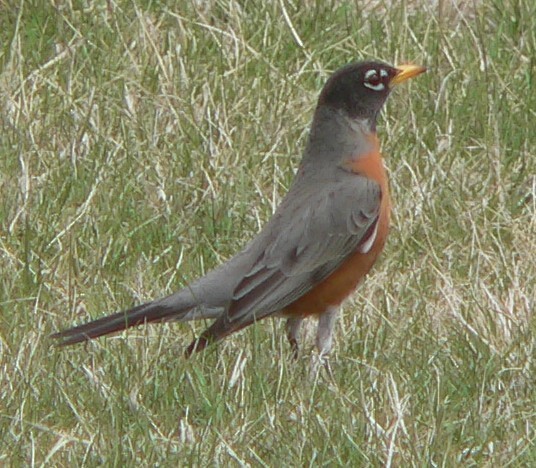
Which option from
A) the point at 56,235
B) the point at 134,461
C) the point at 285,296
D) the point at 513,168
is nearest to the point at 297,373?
the point at 285,296

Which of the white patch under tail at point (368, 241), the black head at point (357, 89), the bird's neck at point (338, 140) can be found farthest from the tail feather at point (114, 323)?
the black head at point (357, 89)

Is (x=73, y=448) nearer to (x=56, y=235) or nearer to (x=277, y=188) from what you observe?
(x=56, y=235)

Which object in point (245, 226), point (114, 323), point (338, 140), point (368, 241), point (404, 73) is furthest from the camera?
point (245, 226)

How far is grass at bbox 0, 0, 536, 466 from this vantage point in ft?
15.8

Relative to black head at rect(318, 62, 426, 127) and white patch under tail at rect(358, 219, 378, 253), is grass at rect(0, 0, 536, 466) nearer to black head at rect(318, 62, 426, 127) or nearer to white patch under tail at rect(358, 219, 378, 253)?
white patch under tail at rect(358, 219, 378, 253)

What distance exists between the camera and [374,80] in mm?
5930

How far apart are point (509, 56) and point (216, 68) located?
126cm

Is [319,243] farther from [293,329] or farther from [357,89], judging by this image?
[357,89]

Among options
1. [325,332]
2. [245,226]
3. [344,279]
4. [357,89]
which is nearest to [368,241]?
[344,279]

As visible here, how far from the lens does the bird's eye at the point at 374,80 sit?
5.92 meters

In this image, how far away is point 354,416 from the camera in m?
4.86

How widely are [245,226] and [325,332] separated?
1000 mm

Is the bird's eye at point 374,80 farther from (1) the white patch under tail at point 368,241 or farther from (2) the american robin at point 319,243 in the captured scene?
(1) the white patch under tail at point 368,241

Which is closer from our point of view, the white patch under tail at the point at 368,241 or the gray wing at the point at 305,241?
the gray wing at the point at 305,241
